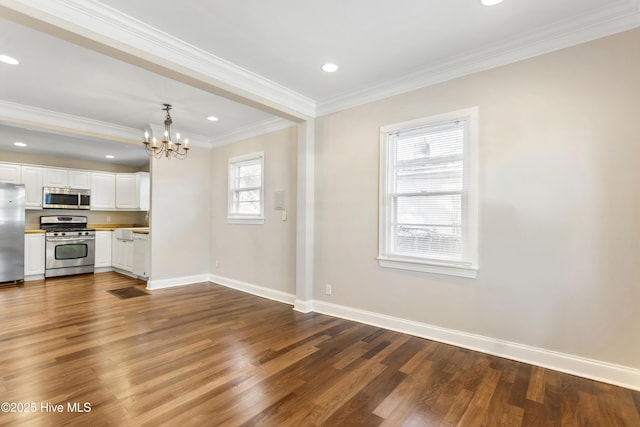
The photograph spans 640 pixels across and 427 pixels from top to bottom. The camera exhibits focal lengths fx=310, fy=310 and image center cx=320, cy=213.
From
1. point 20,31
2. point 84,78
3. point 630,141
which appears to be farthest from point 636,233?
point 84,78

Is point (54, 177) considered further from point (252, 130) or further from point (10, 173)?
point (252, 130)

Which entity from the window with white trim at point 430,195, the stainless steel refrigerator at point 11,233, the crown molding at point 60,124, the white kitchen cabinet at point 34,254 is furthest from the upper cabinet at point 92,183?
the window with white trim at point 430,195

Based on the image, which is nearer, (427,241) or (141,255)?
(427,241)

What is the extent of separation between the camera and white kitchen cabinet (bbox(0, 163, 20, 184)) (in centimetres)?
619

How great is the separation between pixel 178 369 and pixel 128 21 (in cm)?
279

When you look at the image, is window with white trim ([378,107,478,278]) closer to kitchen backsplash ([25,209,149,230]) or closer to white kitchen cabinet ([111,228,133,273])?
white kitchen cabinet ([111,228,133,273])

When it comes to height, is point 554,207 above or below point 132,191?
below

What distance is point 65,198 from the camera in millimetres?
6895

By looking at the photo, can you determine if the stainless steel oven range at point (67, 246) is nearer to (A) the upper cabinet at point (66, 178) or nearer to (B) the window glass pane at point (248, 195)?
(A) the upper cabinet at point (66, 178)

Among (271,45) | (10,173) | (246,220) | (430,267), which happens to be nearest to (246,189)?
(246,220)

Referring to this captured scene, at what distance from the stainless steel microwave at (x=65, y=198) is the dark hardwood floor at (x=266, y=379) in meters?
3.82

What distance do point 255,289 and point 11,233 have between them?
15.8 feet

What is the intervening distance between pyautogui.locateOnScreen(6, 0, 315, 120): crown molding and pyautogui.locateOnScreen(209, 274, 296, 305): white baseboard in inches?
105

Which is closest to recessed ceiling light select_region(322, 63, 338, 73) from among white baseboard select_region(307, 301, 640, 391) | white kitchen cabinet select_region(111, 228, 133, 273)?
white baseboard select_region(307, 301, 640, 391)
